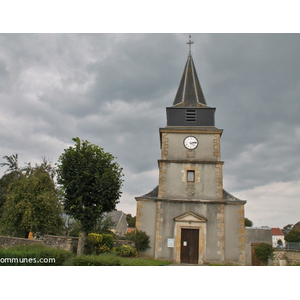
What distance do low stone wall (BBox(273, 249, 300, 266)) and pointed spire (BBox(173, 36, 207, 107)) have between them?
492 inches

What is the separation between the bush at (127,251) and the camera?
1784 cm

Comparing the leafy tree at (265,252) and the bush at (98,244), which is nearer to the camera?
the bush at (98,244)

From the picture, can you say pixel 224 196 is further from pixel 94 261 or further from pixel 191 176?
pixel 94 261

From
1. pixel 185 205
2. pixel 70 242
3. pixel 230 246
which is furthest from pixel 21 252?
pixel 230 246

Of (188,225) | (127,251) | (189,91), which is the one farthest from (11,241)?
(189,91)

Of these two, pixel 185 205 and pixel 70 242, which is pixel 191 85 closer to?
pixel 185 205

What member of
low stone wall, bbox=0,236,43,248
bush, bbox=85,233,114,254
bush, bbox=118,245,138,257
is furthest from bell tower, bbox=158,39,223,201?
low stone wall, bbox=0,236,43,248

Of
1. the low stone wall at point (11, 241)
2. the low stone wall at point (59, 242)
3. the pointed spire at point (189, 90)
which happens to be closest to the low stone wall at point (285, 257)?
the pointed spire at point (189, 90)

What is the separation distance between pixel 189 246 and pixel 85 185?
792cm

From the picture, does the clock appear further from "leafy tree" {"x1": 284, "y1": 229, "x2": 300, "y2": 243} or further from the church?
"leafy tree" {"x1": 284, "y1": 229, "x2": 300, "y2": 243}

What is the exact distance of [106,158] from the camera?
17.5 m

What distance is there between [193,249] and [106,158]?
818 centimetres

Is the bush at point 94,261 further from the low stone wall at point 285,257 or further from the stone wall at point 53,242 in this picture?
the low stone wall at point 285,257

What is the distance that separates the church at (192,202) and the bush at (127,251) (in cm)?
71
